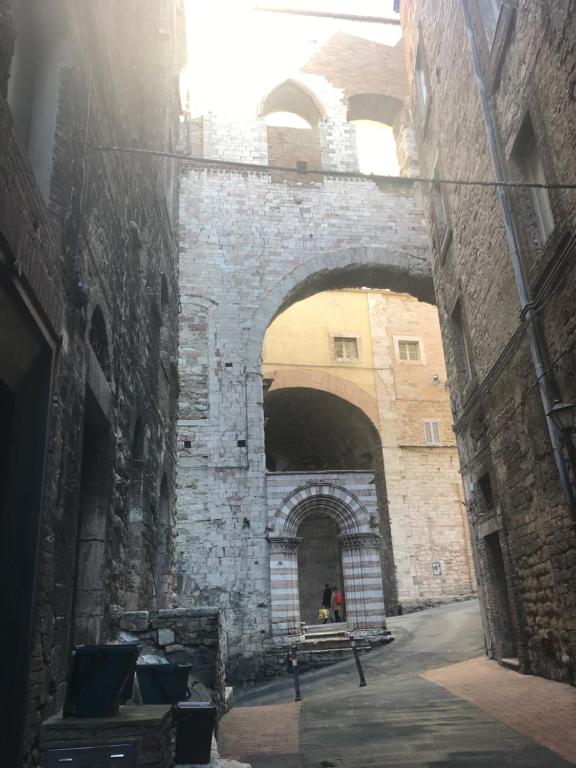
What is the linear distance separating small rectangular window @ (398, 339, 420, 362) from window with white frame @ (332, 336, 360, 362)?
172 cm

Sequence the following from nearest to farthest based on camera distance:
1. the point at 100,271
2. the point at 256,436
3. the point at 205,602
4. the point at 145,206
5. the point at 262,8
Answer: the point at 100,271
the point at 145,206
the point at 205,602
the point at 256,436
the point at 262,8

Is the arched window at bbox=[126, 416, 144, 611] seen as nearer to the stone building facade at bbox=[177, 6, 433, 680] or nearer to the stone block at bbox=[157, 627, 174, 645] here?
the stone block at bbox=[157, 627, 174, 645]

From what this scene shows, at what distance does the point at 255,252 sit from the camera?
17.7m

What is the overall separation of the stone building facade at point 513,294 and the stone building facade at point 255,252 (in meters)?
5.87

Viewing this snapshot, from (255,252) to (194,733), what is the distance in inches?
581

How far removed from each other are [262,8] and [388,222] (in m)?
8.45

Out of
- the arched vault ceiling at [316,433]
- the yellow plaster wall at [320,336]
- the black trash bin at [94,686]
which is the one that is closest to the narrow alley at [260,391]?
the black trash bin at [94,686]

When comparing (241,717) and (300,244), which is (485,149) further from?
(300,244)

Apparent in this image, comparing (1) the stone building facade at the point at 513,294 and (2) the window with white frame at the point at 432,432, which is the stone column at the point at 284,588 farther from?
(2) the window with white frame at the point at 432,432

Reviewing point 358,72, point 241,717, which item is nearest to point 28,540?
point 241,717

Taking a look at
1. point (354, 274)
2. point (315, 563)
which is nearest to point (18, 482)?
point (354, 274)

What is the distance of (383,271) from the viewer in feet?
59.6

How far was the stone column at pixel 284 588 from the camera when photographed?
14445 millimetres

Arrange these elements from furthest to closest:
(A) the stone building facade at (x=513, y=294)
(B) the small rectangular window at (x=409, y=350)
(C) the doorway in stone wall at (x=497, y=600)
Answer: (B) the small rectangular window at (x=409, y=350), (C) the doorway in stone wall at (x=497, y=600), (A) the stone building facade at (x=513, y=294)
